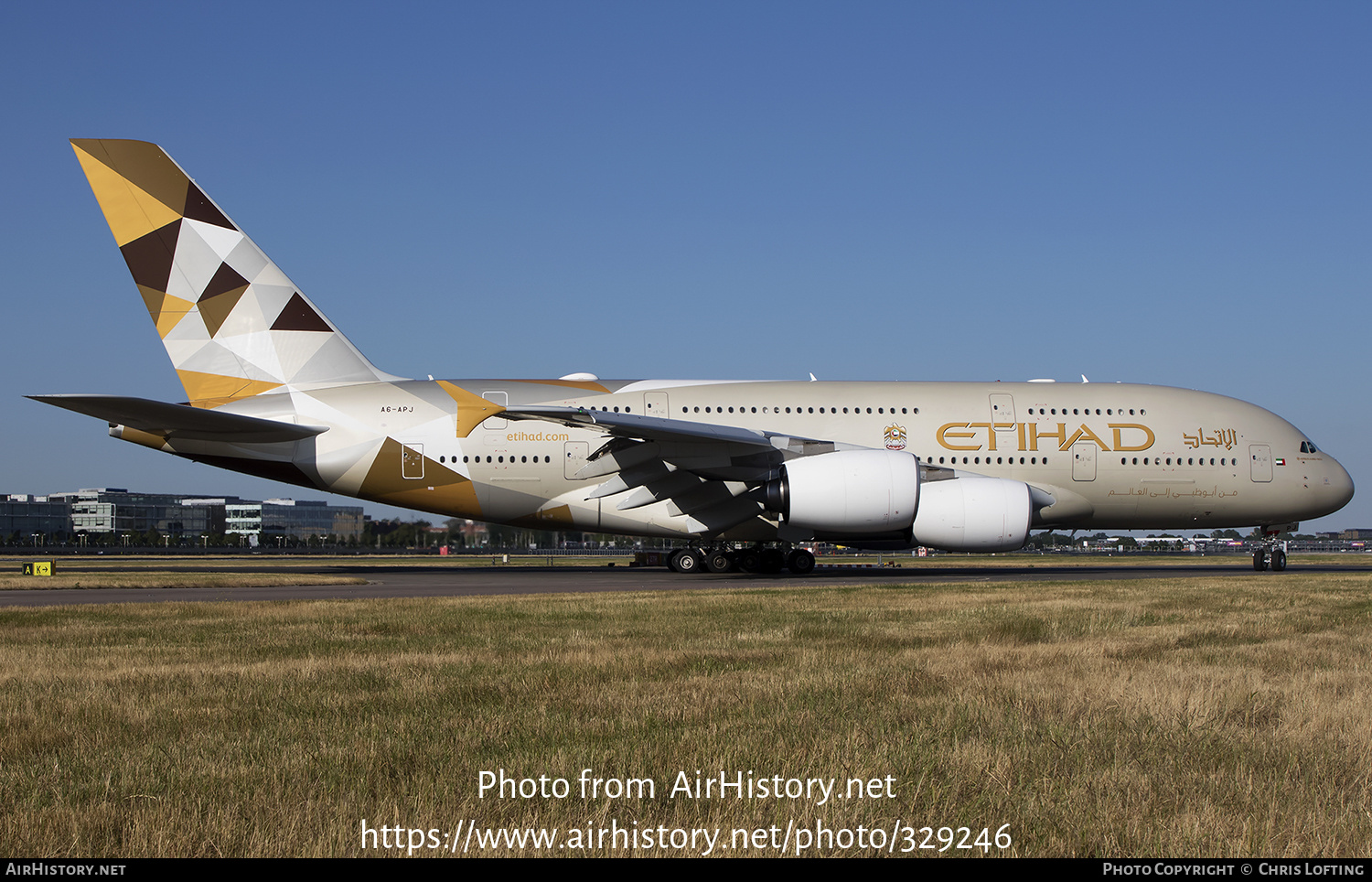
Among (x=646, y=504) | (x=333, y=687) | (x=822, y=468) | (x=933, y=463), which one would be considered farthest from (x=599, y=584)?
(x=333, y=687)

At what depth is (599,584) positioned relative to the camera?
19.2 meters

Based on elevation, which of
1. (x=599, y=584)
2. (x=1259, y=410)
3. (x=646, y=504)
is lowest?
(x=599, y=584)

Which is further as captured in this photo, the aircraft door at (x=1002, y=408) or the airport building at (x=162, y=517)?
the airport building at (x=162, y=517)

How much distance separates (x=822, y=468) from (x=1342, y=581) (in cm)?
920

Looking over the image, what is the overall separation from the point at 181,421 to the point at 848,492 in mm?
13257

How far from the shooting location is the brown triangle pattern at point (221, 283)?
2277 centimetres

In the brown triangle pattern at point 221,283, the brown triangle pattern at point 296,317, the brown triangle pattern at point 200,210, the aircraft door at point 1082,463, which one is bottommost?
the aircraft door at point 1082,463

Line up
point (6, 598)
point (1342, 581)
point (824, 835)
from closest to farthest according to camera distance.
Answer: point (824, 835) → point (6, 598) → point (1342, 581)

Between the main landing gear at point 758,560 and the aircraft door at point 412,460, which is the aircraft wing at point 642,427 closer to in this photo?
the main landing gear at point 758,560

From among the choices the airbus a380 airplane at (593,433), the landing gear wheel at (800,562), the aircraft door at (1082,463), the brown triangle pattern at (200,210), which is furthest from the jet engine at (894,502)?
the brown triangle pattern at (200,210)

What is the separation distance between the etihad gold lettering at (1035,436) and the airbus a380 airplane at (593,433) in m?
0.04

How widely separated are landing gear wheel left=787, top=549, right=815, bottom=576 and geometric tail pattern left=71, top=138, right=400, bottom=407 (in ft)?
37.2

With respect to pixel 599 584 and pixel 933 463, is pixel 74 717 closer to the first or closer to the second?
pixel 599 584
